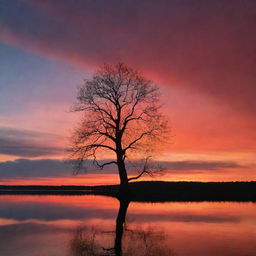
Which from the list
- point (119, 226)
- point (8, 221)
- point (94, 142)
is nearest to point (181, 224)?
point (119, 226)

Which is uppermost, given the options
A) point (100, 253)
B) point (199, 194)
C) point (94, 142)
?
point (94, 142)

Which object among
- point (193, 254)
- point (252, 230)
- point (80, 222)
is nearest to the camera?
point (193, 254)

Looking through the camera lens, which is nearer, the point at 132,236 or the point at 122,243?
the point at 122,243

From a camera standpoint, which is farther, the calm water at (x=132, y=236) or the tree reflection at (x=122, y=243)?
the calm water at (x=132, y=236)

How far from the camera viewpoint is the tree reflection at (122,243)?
9.44 meters

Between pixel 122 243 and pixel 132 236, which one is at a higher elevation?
pixel 132 236

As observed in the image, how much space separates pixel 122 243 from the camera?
35.0 feet

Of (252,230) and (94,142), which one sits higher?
(94,142)

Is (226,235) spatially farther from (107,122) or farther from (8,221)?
(107,122)

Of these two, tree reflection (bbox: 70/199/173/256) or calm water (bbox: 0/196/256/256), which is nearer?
tree reflection (bbox: 70/199/173/256)

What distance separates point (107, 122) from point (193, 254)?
28042 mm

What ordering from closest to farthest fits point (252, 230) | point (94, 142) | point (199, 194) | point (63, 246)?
point (63, 246) → point (252, 230) → point (199, 194) → point (94, 142)

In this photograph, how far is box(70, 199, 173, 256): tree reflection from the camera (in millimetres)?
9438

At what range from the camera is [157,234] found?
12383 millimetres
